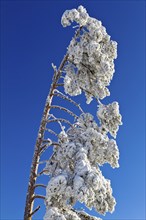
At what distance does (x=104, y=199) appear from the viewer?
15.5m

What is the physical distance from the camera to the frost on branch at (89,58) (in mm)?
17750

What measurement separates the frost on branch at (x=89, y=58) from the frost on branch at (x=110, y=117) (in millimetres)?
1120

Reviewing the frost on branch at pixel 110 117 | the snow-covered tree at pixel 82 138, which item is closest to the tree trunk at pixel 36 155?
the snow-covered tree at pixel 82 138

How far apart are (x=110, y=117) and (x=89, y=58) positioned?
2726 mm

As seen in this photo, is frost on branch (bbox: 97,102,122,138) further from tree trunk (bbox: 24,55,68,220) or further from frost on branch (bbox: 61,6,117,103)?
tree trunk (bbox: 24,55,68,220)

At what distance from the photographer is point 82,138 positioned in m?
16.8

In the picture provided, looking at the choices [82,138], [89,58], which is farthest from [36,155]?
[89,58]

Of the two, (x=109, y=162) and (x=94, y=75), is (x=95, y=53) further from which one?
(x=109, y=162)

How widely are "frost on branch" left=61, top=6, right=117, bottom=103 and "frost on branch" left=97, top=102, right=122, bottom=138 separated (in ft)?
3.68

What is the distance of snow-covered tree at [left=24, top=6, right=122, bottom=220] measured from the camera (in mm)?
14844

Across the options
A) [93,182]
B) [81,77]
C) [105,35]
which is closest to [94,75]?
[81,77]

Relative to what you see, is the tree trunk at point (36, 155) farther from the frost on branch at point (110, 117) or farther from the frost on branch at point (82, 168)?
the frost on branch at point (110, 117)

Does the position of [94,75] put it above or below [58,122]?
above

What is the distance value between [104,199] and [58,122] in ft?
13.8
